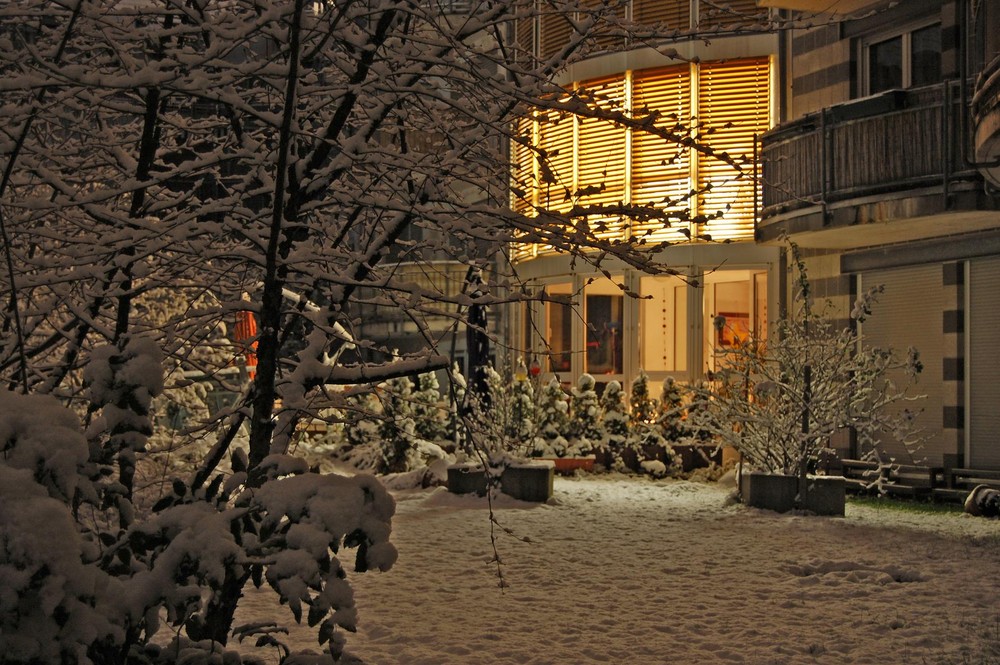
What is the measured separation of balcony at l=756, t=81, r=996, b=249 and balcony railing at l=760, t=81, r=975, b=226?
0.04 ft

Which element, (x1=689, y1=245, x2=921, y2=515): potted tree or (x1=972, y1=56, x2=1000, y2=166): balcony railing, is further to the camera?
(x1=689, y1=245, x2=921, y2=515): potted tree

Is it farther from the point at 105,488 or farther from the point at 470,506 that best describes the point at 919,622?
the point at 470,506

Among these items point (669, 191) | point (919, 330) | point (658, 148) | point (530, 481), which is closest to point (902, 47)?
point (919, 330)

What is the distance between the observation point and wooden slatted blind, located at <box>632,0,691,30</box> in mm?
19359

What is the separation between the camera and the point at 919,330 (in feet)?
51.2

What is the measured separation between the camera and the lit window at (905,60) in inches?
602

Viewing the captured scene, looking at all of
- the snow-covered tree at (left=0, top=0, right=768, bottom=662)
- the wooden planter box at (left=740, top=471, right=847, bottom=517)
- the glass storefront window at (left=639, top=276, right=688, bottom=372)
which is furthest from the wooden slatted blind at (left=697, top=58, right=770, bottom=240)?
the snow-covered tree at (left=0, top=0, right=768, bottom=662)

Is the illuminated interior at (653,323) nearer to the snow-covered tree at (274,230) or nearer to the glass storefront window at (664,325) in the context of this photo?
the glass storefront window at (664,325)

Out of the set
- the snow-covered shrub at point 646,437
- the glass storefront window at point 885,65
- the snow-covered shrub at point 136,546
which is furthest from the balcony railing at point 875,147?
the snow-covered shrub at point 136,546

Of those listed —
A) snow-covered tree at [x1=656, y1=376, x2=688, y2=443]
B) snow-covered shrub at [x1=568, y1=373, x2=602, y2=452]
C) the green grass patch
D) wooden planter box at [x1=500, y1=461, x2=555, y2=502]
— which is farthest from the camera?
snow-covered shrub at [x1=568, y1=373, x2=602, y2=452]

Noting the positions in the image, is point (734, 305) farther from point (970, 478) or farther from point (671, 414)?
point (970, 478)

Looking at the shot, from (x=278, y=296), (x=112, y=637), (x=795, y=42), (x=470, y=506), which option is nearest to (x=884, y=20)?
(x=795, y=42)

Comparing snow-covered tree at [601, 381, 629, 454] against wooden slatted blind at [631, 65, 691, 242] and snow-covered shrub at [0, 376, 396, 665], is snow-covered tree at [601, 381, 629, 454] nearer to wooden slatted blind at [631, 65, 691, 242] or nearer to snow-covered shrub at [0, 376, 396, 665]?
wooden slatted blind at [631, 65, 691, 242]

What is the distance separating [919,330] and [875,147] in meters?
3.06
